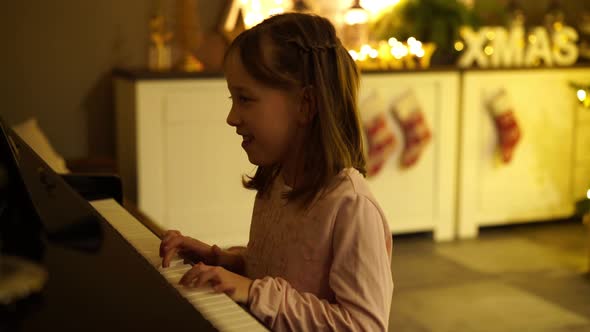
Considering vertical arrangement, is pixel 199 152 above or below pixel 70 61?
below

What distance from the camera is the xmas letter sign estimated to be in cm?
454

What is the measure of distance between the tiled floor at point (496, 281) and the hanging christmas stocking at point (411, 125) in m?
0.50

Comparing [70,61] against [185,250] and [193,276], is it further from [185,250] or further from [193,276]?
[193,276]

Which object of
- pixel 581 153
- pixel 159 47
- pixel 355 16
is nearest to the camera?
pixel 159 47

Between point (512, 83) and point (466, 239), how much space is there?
905mm

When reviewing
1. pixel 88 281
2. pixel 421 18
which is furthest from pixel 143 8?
pixel 88 281

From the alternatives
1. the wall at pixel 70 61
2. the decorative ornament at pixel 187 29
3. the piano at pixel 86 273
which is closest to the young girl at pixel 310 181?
the piano at pixel 86 273

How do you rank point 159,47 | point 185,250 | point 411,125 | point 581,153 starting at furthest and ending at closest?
point 581,153
point 411,125
point 159,47
point 185,250

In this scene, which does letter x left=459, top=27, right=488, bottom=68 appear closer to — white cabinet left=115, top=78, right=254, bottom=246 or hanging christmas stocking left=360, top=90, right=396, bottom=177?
hanging christmas stocking left=360, top=90, right=396, bottom=177

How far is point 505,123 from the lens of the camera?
14.6 ft

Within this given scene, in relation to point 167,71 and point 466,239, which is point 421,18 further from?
point 167,71

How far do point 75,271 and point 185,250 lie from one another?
0.35 metres

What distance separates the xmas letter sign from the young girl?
3259 millimetres

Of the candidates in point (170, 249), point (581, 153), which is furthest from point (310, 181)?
point (581, 153)
